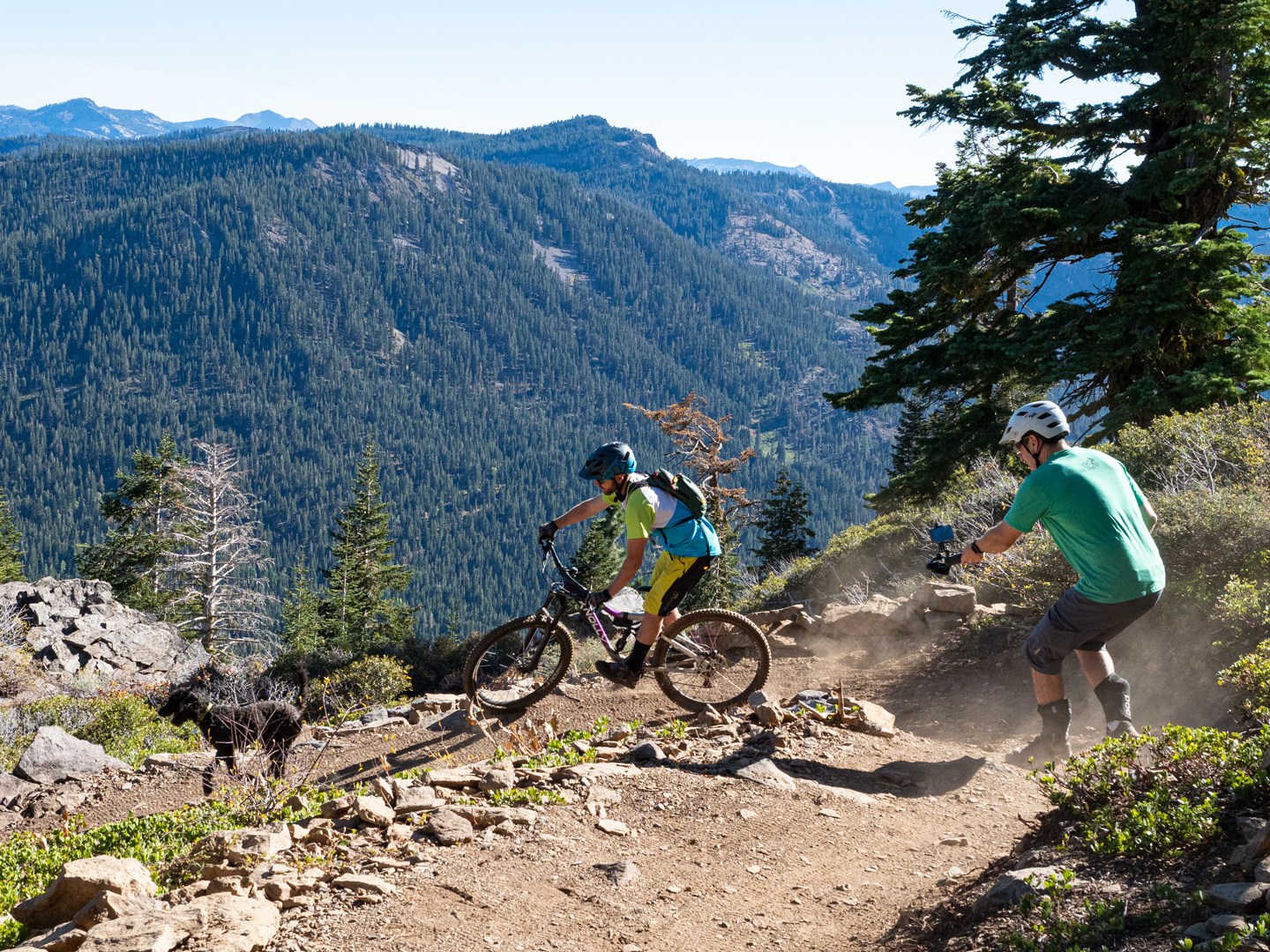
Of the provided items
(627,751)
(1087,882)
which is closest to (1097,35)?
(627,751)

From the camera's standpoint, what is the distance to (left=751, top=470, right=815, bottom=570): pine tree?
40219mm

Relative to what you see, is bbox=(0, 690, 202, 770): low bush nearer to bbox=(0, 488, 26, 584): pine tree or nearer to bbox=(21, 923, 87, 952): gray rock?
bbox=(21, 923, 87, 952): gray rock

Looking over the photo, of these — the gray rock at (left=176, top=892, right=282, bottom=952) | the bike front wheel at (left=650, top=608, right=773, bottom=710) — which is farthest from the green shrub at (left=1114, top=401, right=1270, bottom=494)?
the gray rock at (left=176, top=892, right=282, bottom=952)

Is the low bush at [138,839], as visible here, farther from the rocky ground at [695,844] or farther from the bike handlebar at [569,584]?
the bike handlebar at [569,584]

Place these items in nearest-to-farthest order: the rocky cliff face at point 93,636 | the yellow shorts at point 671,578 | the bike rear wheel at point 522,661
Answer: the yellow shorts at point 671,578 → the bike rear wheel at point 522,661 → the rocky cliff face at point 93,636

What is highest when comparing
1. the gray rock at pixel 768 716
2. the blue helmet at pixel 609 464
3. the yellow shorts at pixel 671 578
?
the blue helmet at pixel 609 464

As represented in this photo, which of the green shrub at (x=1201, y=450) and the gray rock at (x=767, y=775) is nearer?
the gray rock at (x=767, y=775)

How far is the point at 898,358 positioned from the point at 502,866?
14798 mm

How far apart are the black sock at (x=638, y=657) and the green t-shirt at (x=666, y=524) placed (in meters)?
0.87

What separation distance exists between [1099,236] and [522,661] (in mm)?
13337

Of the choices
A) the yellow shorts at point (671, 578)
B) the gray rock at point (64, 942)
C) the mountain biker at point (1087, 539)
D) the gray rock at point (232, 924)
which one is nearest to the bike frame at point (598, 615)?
the yellow shorts at point (671, 578)

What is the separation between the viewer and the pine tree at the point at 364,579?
48.2 meters

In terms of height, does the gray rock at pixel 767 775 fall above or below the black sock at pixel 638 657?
below

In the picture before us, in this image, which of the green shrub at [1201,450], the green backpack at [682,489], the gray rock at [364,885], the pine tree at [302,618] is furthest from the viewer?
the pine tree at [302,618]
